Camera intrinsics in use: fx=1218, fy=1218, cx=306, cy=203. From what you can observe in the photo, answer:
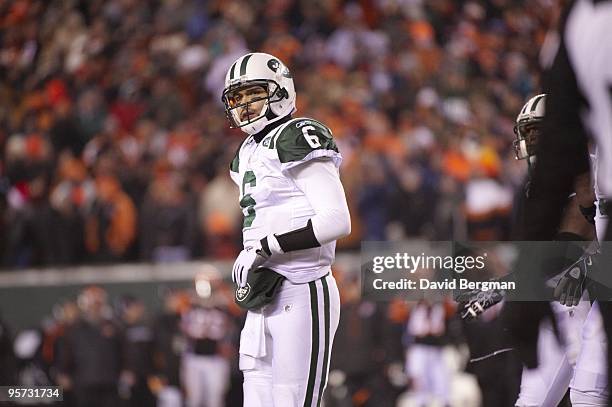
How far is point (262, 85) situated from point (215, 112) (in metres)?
7.14

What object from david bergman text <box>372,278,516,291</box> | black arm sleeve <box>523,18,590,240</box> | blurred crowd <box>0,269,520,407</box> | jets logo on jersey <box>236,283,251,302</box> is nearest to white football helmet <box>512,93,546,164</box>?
david bergman text <box>372,278,516,291</box>

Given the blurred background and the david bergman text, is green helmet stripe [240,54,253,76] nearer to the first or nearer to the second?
the david bergman text

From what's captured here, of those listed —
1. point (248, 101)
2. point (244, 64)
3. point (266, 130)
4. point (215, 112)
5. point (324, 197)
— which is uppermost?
point (215, 112)

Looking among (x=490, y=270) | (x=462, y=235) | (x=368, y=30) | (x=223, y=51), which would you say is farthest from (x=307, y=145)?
(x=368, y=30)

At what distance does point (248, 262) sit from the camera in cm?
418

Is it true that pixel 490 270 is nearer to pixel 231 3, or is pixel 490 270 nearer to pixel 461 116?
pixel 461 116

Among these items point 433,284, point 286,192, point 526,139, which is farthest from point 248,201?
point 526,139

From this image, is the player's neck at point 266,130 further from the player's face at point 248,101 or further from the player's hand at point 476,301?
the player's hand at point 476,301

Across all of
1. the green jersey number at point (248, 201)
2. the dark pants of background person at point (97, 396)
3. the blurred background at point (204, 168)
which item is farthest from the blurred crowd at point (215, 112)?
the green jersey number at point (248, 201)

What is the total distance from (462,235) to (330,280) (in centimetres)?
565

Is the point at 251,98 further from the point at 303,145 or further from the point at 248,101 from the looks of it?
the point at 303,145

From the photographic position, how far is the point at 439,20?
13.4 m

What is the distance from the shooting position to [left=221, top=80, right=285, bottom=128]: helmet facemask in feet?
14.3

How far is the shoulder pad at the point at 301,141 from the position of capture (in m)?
4.12
